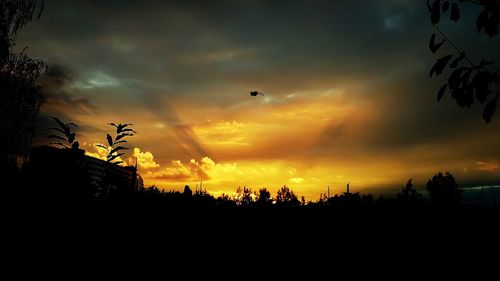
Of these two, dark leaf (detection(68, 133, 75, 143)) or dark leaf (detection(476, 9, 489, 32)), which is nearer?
dark leaf (detection(476, 9, 489, 32))

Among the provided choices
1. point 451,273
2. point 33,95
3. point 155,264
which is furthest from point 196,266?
point 33,95

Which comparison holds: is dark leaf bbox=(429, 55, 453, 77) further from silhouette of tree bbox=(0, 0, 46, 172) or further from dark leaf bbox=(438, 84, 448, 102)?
silhouette of tree bbox=(0, 0, 46, 172)

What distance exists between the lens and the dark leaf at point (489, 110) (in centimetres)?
248

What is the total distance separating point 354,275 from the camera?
5.60 metres

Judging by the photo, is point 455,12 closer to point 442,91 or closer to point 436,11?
point 436,11

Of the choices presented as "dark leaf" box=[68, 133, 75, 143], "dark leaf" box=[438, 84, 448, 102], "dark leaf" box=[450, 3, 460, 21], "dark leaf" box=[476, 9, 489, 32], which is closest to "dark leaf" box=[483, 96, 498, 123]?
"dark leaf" box=[438, 84, 448, 102]

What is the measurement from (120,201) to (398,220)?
13.9ft

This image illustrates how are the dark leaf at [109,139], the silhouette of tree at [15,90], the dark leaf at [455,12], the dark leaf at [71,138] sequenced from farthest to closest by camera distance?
the silhouette of tree at [15,90]
the dark leaf at [109,139]
the dark leaf at [71,138]
the dark leaf at [455,12]

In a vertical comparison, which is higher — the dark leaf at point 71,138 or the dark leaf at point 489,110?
the dark leaf at point 71,138

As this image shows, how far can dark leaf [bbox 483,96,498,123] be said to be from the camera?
2.48m

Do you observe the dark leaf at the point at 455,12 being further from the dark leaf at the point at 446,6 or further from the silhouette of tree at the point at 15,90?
the silhouette of tree at the point at 15,90

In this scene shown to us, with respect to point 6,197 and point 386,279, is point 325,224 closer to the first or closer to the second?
point 386,279

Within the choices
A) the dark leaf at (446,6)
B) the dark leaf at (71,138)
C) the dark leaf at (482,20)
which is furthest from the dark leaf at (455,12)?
the dark leaf at (71,138)

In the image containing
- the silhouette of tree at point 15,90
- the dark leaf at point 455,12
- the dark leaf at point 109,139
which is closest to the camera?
the dark leaf at point 455,12
